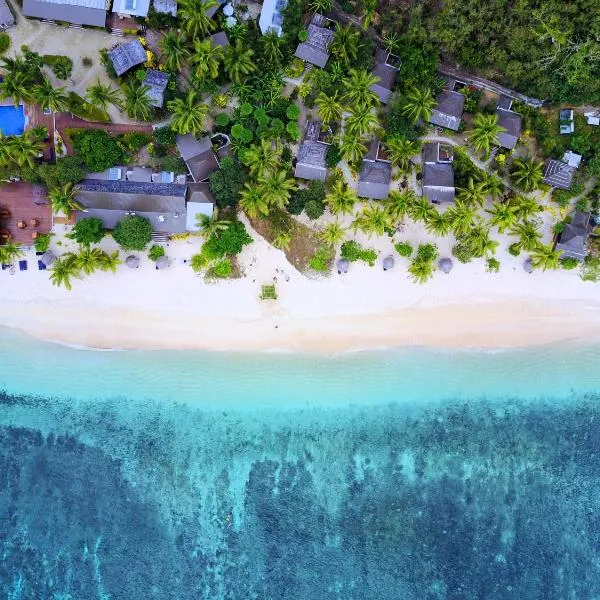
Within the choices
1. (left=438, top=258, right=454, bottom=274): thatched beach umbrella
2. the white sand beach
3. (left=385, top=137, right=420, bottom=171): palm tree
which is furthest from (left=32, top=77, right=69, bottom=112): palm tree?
(left=438, top=258, right=454, bottom=274): thatched beach umbrella

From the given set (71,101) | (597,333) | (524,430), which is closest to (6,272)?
(71,101)

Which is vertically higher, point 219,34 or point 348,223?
point 219,34

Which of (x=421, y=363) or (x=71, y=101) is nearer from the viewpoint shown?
(x=71, y=101)

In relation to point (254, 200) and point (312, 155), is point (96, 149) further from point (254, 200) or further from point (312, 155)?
point (312, 155)

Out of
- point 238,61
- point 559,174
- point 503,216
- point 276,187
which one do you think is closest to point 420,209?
point 503,216

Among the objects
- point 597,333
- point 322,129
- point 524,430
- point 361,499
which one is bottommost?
point 361,499

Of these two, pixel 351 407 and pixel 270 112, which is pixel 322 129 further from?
pixel 351 407
